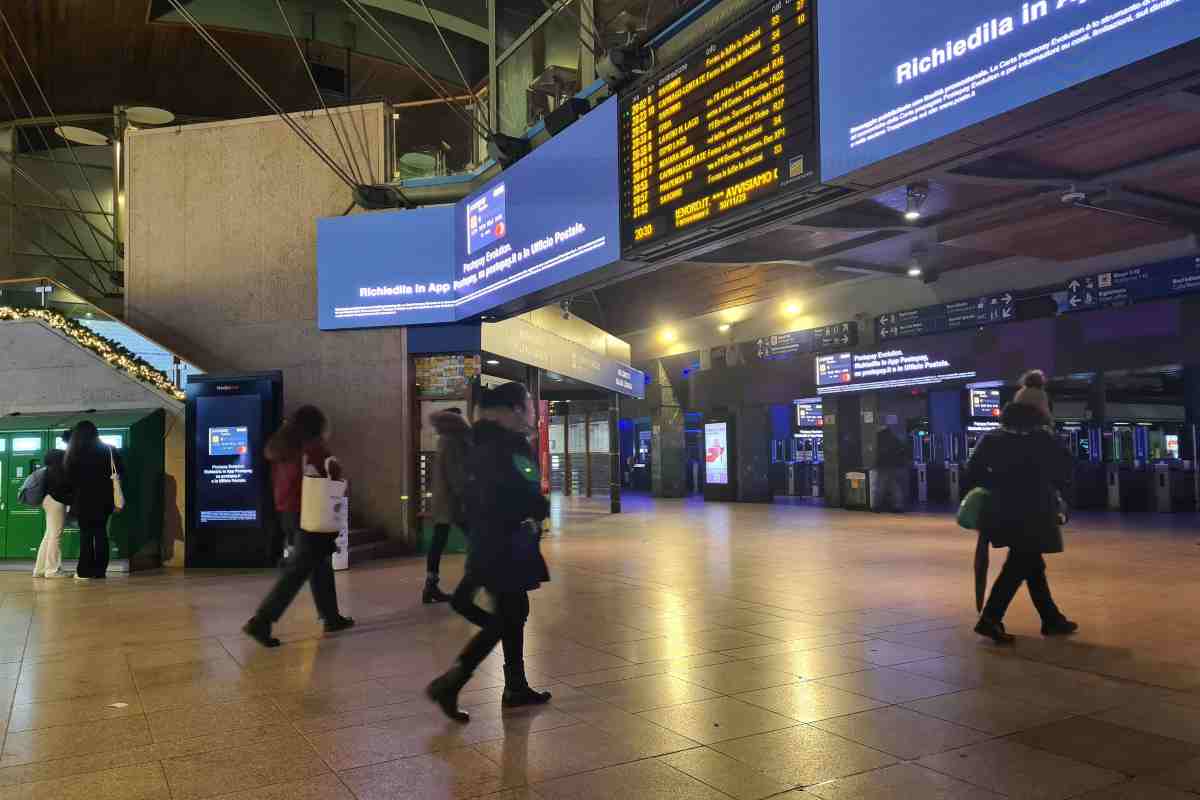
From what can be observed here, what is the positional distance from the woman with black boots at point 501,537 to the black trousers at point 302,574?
201 cm

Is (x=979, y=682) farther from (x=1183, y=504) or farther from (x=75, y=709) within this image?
(x=1183, y=504)

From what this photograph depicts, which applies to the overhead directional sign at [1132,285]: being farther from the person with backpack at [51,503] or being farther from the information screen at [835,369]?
the person with backpack at [51,503]

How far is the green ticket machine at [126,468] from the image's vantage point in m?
9.71

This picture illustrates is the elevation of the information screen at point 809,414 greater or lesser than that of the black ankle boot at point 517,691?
greater

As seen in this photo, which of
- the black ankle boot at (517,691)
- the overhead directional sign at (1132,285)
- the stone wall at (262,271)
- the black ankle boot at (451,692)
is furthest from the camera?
the overhead directional sign at (1132,285)

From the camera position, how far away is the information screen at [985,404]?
19.4 metres

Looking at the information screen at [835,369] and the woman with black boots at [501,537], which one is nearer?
the woman with black boots at [501,537]

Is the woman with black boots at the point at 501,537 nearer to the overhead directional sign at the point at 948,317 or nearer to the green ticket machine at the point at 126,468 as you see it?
the green ticket machine at the point at 126,468

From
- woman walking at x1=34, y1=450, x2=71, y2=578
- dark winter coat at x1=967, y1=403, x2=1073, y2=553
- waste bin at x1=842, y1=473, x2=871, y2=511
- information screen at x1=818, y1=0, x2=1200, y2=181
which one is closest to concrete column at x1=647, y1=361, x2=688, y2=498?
waste bin at x1=842, y1=473, x2=871, y2=511

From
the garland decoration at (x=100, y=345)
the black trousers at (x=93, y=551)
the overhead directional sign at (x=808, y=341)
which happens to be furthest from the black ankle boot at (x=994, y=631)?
the overhead directional sign at (x=808, y=341)

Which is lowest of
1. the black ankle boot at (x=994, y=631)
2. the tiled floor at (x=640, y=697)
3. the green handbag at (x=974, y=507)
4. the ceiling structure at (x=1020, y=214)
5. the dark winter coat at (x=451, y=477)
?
the tiled floor at (x=640, y=697)

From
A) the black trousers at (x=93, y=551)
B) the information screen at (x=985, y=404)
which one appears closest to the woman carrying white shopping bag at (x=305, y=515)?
the black trousers at (x=93, y=551)

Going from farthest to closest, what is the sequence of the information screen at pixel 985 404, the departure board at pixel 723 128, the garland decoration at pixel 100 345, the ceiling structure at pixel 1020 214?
1. the information screen at pixel 985 404
2. the garland decoration at pixel 100 345
3. the ceiling structure at pixel 1020 214
4. the departure board at pixel 723 128

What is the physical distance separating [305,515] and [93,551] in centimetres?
467
